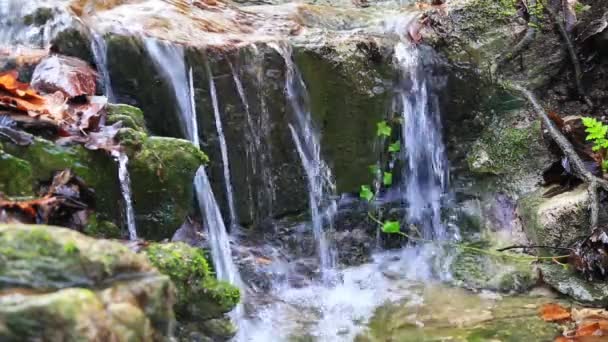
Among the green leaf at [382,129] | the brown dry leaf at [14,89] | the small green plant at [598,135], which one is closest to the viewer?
the brown dry leaf at [14,89]

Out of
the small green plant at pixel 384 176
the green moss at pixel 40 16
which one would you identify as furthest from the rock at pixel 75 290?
the small green plant at pixel 384 176

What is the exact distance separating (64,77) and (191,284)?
1627 mm

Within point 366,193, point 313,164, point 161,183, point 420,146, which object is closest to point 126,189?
point 161,183

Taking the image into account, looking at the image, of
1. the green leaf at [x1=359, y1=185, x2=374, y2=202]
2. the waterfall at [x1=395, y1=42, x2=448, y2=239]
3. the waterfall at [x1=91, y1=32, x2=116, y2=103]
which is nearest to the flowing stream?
the waterfall at [x1=91, y1=32, x2=116, y2=103]

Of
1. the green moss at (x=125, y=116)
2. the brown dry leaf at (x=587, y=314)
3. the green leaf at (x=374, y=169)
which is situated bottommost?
the brown dry leaf at (x=587, y=314)

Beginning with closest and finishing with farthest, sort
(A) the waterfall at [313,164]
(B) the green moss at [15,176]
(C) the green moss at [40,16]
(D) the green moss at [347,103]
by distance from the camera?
(B) the green moss at [15,176] < (C) the green moss at [40,16] < (A) the waterfall at [313,164] < (D) the green moss at [347,103]

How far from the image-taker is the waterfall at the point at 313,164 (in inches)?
190

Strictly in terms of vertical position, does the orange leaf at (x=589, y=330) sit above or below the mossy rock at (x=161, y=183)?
below

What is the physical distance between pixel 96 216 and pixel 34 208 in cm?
41

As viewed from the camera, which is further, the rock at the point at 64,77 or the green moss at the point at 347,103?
the green moss at the point at 347,103

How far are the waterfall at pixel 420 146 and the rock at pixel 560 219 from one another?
0.84 m

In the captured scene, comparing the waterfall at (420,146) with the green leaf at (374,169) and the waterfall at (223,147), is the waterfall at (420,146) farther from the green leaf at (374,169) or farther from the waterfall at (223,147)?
the waterfall at (223,147)

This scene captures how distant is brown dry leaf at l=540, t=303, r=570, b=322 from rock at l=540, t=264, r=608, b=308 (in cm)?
22

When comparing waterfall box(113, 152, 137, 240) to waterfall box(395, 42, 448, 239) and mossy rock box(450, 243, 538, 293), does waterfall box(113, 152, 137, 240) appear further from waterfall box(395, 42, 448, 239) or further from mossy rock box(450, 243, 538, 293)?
waterfall box(395, 42, 448, 239)
